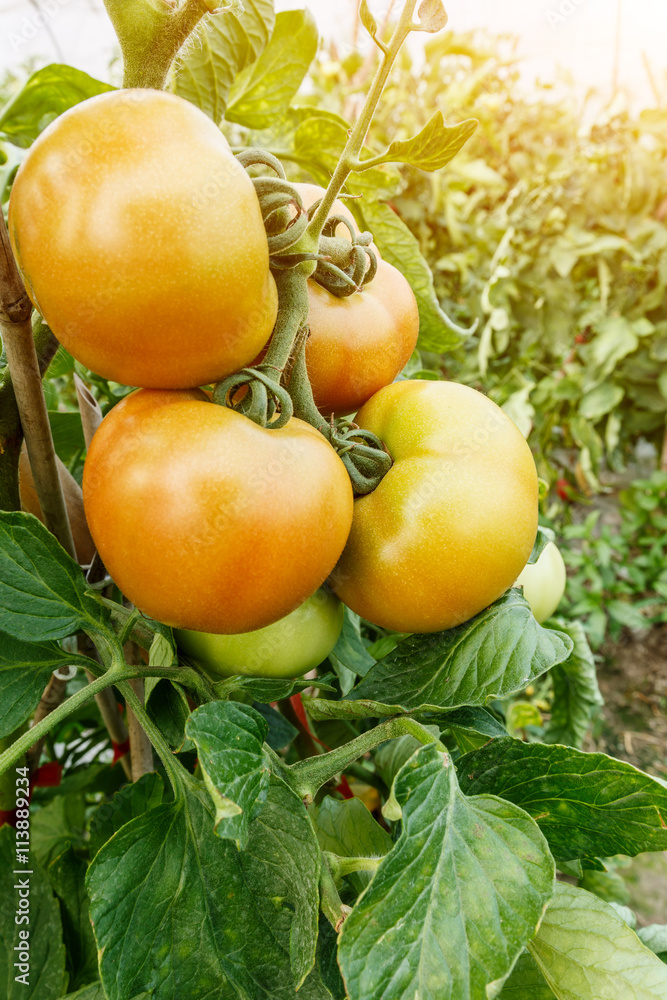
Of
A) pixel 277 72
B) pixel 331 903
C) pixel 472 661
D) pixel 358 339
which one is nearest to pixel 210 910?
pixel 331 903

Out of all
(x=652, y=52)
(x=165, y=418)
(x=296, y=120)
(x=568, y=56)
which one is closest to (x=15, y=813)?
(x=165, y=418)

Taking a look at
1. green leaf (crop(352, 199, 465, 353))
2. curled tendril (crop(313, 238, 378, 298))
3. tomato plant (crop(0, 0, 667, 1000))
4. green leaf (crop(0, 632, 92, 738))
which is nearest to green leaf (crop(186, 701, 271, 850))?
tomato plant (crop(0, 0, 667, 1000))

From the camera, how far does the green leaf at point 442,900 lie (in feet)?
0.77

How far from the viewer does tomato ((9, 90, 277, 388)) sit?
229 mm

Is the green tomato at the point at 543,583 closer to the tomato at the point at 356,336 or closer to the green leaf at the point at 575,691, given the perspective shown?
the green leaf at the point at 575,691

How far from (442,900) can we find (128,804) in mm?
222

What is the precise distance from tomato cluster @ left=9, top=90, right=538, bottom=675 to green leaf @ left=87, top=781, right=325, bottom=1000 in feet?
0.30

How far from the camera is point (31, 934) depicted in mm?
401

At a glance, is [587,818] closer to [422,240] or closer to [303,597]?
[303,597]

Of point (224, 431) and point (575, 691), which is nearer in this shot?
point (224, 431)

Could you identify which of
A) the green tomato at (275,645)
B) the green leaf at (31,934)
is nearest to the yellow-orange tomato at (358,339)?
the green tomato at (275,645)

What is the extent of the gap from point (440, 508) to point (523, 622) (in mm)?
75

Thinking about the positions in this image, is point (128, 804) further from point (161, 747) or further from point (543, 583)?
point (543, 583)

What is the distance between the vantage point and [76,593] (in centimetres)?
32
